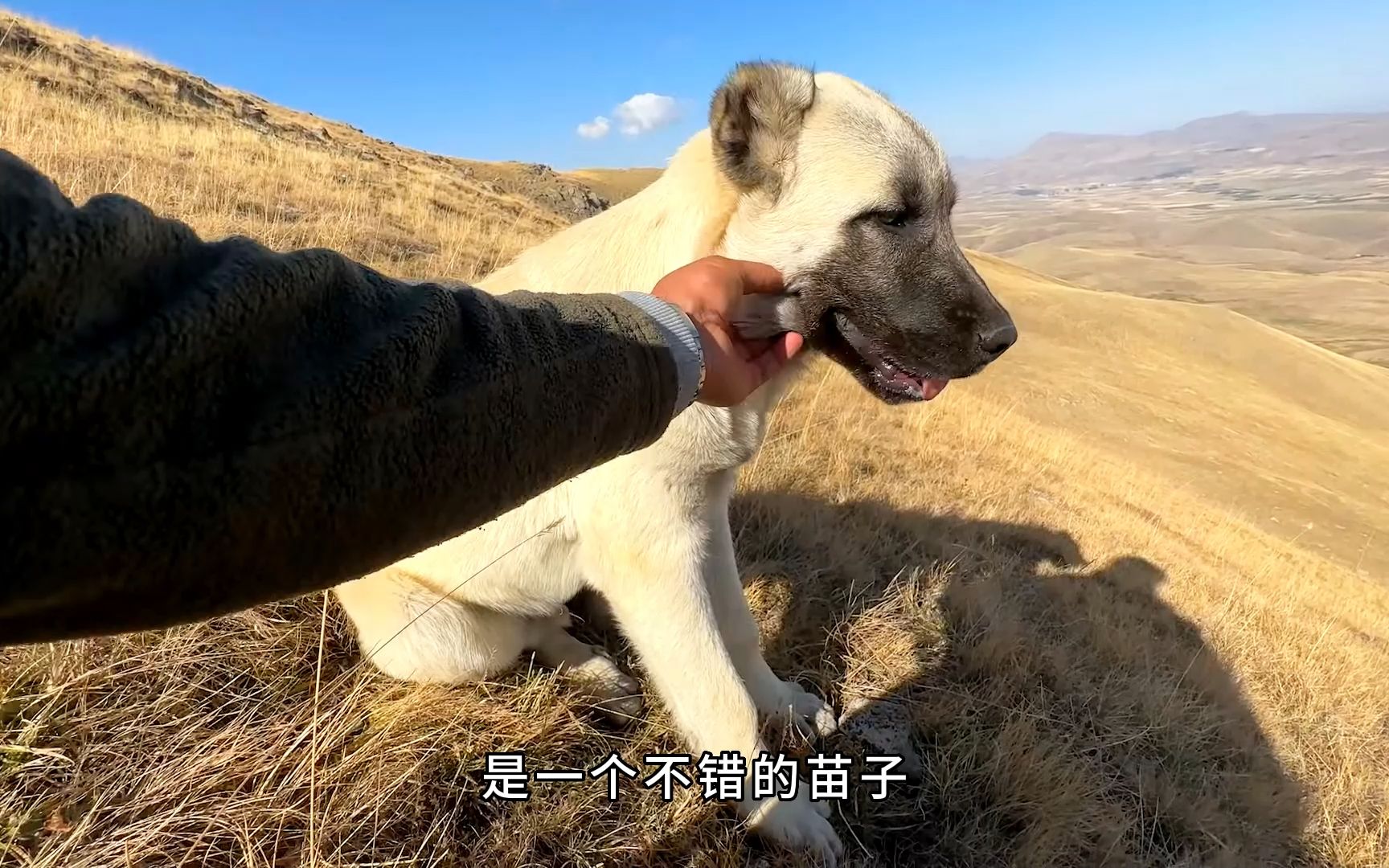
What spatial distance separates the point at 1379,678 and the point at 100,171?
12092 mm

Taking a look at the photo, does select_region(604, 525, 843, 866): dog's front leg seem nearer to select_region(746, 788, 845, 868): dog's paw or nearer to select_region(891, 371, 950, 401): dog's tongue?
select_region(746, 788, 845, 868): dog's paw

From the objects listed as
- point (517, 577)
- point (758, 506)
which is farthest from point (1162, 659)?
point (517, 577)

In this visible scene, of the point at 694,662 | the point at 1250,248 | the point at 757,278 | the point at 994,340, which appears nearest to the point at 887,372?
the point at 994,340

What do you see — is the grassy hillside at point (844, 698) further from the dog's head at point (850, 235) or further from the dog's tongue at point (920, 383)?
the dog's head at point (850, 235)

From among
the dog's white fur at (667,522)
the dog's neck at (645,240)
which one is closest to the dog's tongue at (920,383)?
the dog's white fur at (667,522)

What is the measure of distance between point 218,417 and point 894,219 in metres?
2.08

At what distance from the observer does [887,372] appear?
7.77 feet

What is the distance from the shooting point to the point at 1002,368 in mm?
20703

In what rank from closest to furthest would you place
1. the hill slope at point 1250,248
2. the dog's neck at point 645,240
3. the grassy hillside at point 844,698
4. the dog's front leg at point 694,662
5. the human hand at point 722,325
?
the human hand at point 722,325 → the grassy hillside at point 844,698 → the dog's front leg at point 694,662 → the dog's neck at point 645,240 → the hill slope at point 1250,248

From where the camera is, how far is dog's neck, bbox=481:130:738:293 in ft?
7.72

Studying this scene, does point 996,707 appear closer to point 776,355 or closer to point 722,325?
point 776,355

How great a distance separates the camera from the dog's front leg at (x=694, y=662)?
2246 mm

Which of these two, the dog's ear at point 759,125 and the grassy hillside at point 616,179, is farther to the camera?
the grassy hillside at point 616,179

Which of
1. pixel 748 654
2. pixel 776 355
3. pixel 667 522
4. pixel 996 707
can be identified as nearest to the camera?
pixel 776 355
